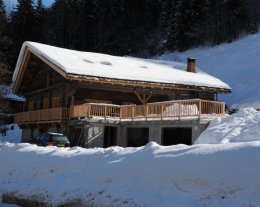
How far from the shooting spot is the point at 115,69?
30.6 m

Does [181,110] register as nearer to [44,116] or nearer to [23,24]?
[44,116]

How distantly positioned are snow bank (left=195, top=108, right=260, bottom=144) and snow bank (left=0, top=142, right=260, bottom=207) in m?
8.23

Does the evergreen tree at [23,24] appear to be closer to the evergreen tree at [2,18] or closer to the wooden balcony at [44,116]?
the evergreen tree at [2,18]

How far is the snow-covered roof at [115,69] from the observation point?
92.9ft

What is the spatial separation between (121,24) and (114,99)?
42778 millimetres

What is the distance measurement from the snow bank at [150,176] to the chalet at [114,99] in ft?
34.6

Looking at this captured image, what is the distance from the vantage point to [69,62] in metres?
29.0

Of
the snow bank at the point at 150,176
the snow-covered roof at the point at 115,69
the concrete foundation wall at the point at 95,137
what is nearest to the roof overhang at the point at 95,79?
the snow-covered roof at the point at 115,69

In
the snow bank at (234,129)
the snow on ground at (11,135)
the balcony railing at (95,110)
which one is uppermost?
the balcony railing at (95,110)

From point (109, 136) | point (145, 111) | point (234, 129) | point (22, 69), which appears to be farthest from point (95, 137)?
point (22, 69)

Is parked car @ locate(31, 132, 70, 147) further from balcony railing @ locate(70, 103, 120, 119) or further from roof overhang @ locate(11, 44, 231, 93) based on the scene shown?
Result: roof overhang @ locate(11, 44, 231, 93)

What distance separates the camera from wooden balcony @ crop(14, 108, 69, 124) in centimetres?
2887

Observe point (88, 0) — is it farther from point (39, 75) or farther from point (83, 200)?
point (83, 200)

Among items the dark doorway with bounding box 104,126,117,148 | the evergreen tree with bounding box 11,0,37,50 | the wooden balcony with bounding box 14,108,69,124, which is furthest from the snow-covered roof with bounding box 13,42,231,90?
the evergreen tree with bounding box 11,0,37,50
